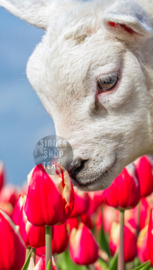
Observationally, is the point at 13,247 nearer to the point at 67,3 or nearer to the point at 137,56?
the point at 137,56

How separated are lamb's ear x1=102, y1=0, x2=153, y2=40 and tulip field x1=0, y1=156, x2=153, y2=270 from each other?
A: 17.1 inches

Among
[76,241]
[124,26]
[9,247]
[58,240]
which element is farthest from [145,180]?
[9,247]

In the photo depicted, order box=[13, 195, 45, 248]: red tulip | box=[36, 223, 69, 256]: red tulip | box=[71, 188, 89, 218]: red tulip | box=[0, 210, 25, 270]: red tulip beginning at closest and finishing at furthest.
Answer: box=[0, 210, 25, 270]: red tulip < box=[13, 195, 45, 248]: red tulip < box=[36, 223, 69, 256]: red tulip < box=[71, 188, 89, 218]: red tulip

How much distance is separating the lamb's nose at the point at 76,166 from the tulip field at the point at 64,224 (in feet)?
0.31

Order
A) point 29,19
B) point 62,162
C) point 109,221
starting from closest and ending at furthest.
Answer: point 62,162 → point 29,19 → point 109,221

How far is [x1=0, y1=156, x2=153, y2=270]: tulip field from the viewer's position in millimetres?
691

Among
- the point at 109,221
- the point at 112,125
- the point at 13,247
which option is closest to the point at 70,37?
the point at 112,125

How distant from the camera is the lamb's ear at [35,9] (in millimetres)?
1331

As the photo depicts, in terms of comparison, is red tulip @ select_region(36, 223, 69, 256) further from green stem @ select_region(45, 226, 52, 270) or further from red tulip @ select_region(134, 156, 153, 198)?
red tulip @ select_region(134, 156, 153, 198)

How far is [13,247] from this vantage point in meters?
0.65

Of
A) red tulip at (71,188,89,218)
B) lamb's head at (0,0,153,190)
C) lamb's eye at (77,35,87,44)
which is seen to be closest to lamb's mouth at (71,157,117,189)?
lamb's head at (0,0,153,190)

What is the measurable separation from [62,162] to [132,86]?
334 mm

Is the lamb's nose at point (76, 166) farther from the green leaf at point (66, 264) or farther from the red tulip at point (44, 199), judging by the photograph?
the green leaf at point (66, 264)

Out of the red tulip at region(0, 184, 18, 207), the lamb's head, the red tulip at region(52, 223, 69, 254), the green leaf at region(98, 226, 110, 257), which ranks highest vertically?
the lamb's head
